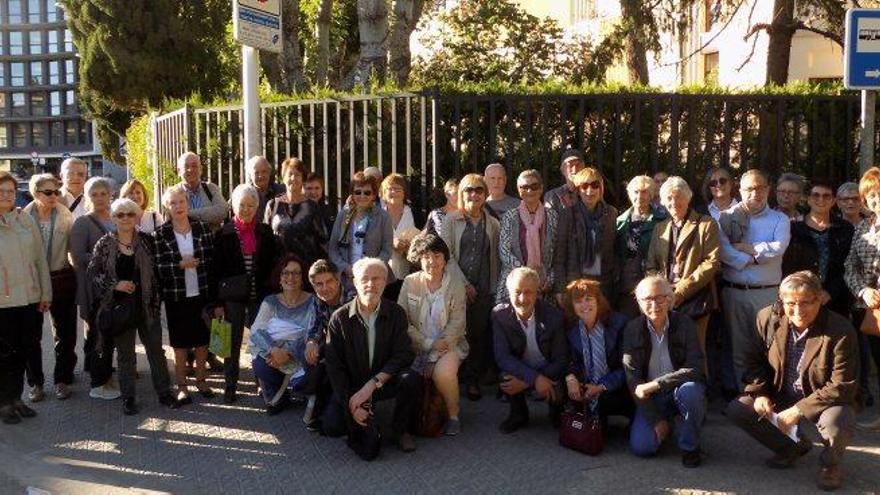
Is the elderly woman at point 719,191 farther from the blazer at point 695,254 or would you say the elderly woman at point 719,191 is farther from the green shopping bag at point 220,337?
the green shopping bag at point 220,337

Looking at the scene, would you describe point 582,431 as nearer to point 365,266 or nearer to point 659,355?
point 659,355

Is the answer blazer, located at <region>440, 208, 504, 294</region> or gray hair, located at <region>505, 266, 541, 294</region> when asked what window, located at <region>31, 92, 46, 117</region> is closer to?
blazer, located at <region>440, 208, 504, 294</region>

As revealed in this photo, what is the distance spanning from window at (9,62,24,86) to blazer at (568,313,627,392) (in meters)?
100

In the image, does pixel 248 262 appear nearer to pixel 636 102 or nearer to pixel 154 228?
pixel 154 228

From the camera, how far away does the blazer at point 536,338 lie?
6355 millimetres

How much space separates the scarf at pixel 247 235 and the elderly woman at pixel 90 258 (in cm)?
101

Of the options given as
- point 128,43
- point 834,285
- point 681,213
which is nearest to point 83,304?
point 681,213

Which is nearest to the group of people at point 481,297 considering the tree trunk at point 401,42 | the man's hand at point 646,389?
the man's hand at point 646,389

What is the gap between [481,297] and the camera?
24.4 feet

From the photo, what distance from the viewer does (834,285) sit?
6980 mm

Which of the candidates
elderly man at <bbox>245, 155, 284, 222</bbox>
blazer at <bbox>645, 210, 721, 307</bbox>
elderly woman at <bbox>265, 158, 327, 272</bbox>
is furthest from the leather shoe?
elderly man at <bbox>245, 155, 284, 222</bbox>

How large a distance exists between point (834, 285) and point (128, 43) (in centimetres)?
2358

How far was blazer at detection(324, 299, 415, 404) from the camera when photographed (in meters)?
6.15

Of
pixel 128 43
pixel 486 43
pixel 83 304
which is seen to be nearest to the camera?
pixel 83 304
